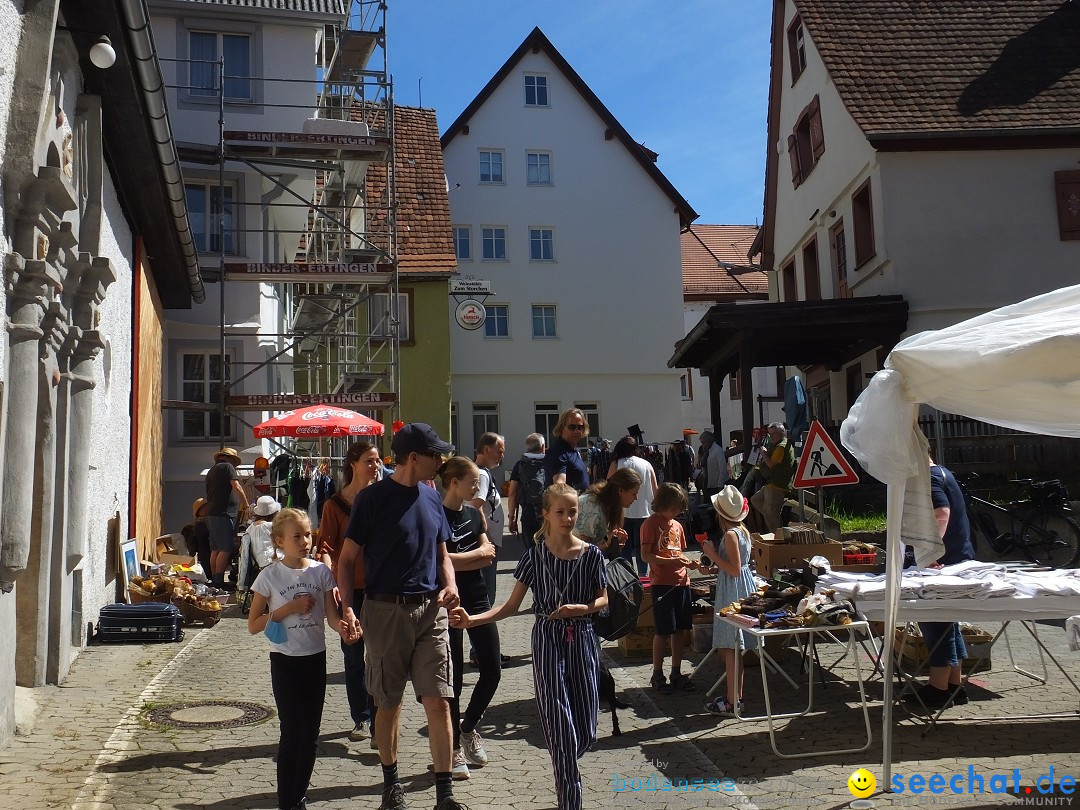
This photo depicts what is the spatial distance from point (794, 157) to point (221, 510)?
18.1 m

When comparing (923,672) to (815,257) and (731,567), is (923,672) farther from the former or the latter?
(815,257)

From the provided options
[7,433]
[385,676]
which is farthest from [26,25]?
[385,676]

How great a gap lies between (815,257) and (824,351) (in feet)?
12.9

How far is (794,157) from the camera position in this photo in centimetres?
2708

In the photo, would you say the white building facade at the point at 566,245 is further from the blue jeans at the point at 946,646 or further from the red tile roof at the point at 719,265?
the blue jeans at the point at 946,646

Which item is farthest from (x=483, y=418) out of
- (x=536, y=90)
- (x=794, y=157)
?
(x=794, y=157)

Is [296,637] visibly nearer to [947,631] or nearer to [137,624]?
[947,631]

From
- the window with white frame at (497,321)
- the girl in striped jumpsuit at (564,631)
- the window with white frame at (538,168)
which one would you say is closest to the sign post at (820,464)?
the girl in striped jumpsuit at (564,631)

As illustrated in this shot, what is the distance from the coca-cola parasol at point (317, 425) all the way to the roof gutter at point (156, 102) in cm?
329

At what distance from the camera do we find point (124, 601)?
1162 cm

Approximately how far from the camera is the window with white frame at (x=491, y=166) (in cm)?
3553

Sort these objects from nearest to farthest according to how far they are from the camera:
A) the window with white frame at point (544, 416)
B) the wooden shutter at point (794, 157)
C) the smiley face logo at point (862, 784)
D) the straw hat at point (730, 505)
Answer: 1. the smiley face logo at point (862, 784)
2. the straw hat at point (730, 505)
3. the wooden shutter at point (794, 157)
4. the window with white frame at point (544, 416)

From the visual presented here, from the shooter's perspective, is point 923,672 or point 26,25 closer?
point 26,25

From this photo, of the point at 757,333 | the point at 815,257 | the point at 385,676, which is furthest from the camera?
the point at 815,257
